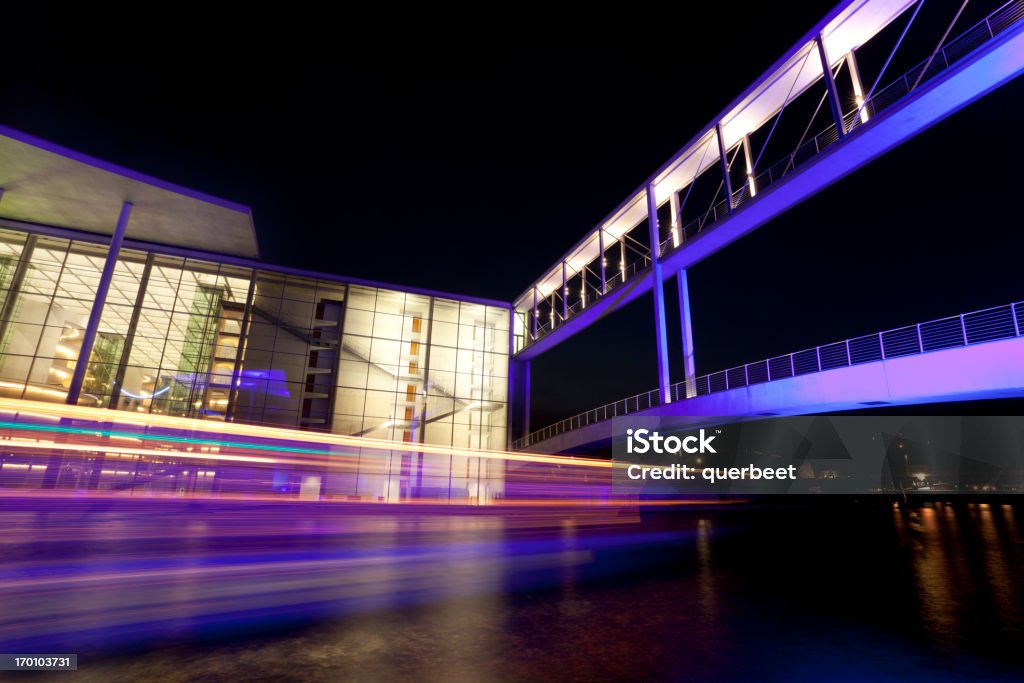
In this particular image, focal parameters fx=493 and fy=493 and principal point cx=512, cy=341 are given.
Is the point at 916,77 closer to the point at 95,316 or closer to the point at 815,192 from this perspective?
the point at 815,192

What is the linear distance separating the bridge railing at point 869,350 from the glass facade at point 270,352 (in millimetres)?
12718

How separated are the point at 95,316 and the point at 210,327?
472 inches

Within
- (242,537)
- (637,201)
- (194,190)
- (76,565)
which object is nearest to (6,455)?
(194,190)

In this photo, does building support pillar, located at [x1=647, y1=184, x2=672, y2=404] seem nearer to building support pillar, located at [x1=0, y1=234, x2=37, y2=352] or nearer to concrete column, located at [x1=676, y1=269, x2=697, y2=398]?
concrete column, located at [x1=676, y1=269, x2=697, y2=398]

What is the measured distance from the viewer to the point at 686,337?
22.5 metres

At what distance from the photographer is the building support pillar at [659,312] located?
22.2 meters

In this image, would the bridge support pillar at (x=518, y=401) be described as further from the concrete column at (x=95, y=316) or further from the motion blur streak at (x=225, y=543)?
the concrete column at (x=95, y=316)

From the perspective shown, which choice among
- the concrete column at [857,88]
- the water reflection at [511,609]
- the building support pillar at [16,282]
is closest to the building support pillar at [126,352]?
the building support pillar at [16,282]

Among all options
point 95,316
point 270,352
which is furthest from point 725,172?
point 95,316

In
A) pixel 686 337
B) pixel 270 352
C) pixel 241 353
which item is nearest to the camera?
pixel 686 337

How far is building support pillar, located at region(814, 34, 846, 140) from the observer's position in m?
16.4

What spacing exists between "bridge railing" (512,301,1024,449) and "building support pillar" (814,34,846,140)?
702 centimetres

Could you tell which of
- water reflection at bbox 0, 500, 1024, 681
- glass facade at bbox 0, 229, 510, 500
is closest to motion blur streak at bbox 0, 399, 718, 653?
water reflection at bbox 0, 500, 1024, 681

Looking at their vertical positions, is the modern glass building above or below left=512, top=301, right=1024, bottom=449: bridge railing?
above
